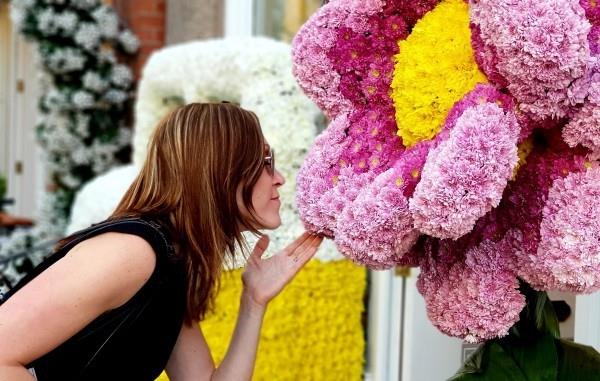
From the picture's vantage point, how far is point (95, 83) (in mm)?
5824

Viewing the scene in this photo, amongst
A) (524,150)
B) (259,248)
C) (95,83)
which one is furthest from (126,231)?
(95,83)

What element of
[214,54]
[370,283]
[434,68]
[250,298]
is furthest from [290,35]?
[434,68]

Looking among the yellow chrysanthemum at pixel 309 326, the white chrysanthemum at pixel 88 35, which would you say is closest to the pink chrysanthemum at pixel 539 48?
the yellow chrysanthemum at pixel 309 326

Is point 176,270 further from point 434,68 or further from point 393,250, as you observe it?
point 434,68

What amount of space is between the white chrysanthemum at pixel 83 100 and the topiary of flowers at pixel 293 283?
9.05 feet

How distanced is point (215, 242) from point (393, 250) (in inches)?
17.6

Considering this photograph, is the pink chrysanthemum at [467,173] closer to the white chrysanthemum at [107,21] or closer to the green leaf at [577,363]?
the green leaf at [577,363]

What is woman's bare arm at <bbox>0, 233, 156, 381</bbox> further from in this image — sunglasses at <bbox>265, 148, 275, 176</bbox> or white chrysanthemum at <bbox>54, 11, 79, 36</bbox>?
white chrysanthemum at <bbox>54, 11, 79, 36</bbox>

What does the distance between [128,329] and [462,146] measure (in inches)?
30.6

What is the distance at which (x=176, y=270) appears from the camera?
1763 millimetres

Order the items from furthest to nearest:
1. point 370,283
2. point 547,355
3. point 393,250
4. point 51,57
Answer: point 51,57, point 370,283, point 547,355, point 393,250

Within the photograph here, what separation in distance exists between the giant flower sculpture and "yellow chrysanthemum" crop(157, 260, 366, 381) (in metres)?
1.31

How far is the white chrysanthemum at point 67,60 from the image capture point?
5.89 meters

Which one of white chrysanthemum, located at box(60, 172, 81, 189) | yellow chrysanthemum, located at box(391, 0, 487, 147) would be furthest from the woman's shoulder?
white chrysanthemum, located at box(60, 172, 81, 189)
